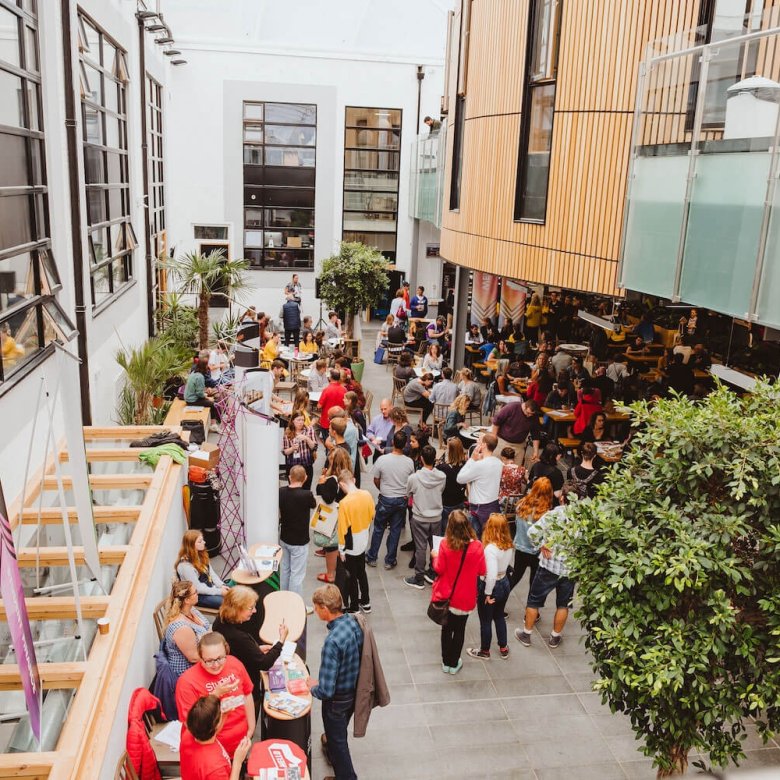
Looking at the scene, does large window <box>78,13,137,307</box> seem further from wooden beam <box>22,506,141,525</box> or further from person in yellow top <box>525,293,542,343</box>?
person in yellow top <box>525,293,542,343</box>

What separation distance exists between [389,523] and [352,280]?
39.0ft

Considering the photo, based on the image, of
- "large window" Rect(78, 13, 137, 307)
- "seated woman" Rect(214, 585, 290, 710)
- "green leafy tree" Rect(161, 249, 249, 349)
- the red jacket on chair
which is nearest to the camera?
the red jacket on chair

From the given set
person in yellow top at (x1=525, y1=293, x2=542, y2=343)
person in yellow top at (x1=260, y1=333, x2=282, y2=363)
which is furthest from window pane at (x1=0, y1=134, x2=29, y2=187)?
person in yellow top at (x1=525, y1=293, x2=542, y2=343)

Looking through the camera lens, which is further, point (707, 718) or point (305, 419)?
point (305, 419)

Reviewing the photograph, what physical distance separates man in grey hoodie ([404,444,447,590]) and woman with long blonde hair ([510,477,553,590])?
1.12m

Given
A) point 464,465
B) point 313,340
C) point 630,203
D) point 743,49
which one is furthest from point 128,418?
point 743,49

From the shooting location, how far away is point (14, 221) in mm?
6484

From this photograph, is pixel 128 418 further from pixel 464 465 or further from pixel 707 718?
pixel 707 718

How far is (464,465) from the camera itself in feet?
29.5

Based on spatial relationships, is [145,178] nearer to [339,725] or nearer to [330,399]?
[330,399]

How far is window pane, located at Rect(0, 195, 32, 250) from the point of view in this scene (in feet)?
20.1

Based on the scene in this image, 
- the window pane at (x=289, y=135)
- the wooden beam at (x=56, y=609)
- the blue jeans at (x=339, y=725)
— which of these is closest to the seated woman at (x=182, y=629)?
the wooden beam at (x=56, y=609)

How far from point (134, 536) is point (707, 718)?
170 inches

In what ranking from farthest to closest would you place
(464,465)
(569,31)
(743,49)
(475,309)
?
(475,309) < (569,31) < (464,465) < (743,49)
